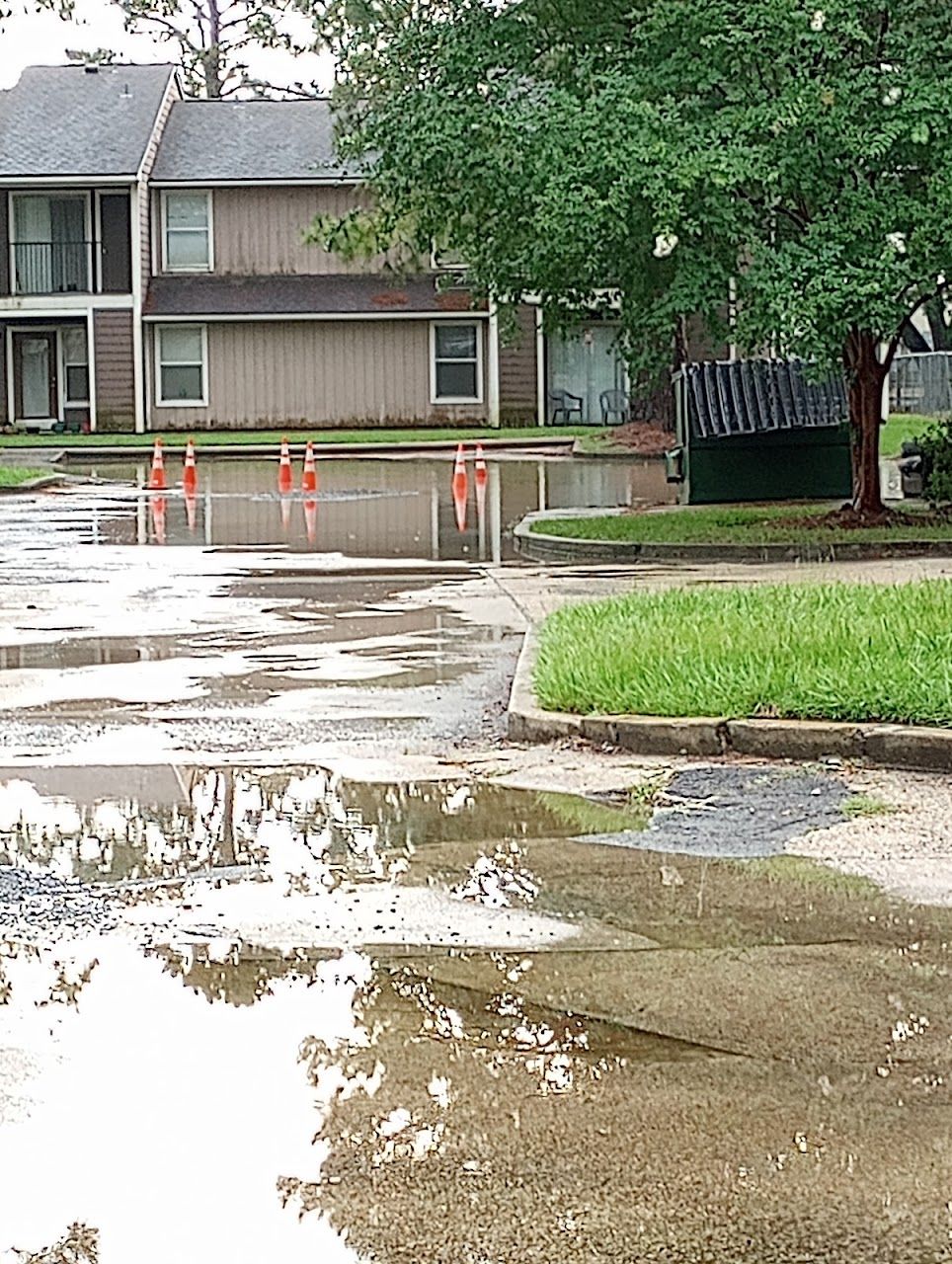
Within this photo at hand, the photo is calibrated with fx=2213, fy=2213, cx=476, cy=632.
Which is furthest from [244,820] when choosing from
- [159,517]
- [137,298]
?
[137,298]

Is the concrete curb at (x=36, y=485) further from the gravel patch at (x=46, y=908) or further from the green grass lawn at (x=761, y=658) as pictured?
A: the gravel patch at (x=46, y=908)

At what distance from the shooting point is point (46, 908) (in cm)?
713

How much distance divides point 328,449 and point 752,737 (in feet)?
112

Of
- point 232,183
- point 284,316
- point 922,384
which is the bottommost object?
point 922,384

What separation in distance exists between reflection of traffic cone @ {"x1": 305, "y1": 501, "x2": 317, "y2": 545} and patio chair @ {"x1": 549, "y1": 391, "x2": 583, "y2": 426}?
2294 cm

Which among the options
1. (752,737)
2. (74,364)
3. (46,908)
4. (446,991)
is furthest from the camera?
(74,364)

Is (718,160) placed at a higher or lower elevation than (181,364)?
higher

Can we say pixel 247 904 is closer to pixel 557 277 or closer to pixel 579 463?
pixel 557 277

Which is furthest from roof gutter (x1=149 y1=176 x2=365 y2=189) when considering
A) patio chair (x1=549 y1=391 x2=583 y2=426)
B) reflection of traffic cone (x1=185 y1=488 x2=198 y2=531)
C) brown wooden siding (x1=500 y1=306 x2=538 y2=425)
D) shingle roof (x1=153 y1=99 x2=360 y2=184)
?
reflection of traffic cone (x1=185 y1=488 x2=198 y2=531)

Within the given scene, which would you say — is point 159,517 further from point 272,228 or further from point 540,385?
point 272,228

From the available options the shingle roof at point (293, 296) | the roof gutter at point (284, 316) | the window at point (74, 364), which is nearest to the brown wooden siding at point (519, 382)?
the roof gutter at point (284, 316)

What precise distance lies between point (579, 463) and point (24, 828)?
30.2 meters

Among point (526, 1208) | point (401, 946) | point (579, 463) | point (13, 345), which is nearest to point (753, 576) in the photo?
point (401, 946)

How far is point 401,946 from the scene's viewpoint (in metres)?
6.66
